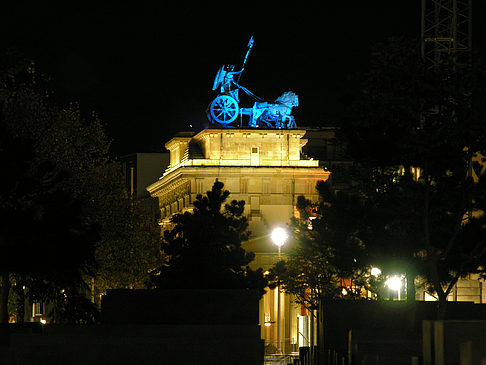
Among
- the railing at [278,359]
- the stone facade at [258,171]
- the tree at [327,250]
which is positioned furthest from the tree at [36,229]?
the stone facade at [258,171]

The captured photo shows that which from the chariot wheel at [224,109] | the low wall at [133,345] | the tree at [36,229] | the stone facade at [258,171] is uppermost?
the chariot wheel at [224,109]

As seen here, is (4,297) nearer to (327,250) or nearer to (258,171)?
(327,250)

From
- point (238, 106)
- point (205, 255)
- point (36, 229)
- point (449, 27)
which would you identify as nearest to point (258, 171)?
point (238, 106)

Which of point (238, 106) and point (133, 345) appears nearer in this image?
point (133, 345)

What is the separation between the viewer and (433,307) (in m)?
35.6

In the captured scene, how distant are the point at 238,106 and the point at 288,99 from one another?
489 centimetres

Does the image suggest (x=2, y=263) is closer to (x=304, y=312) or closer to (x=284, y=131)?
(x=304, y=312)

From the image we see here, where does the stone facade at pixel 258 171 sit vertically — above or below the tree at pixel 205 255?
above

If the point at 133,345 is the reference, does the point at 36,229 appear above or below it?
above

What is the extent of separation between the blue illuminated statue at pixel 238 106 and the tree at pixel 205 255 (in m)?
49.1

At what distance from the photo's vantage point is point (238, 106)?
105m

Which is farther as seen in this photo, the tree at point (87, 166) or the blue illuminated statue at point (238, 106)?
the blue illuminated statue at point (238, 106)

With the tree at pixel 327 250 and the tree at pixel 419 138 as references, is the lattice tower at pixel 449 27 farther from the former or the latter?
the tree at pixel 419 138

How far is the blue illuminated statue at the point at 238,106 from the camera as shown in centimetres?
10350
